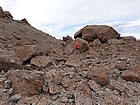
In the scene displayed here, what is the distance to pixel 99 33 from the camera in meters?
8.80

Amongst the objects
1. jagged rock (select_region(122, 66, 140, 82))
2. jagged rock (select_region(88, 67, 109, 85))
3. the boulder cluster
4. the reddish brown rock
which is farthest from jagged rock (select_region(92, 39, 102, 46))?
jagged rock (select_region(88, 67, 109, 85))

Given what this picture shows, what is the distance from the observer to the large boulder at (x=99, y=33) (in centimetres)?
880

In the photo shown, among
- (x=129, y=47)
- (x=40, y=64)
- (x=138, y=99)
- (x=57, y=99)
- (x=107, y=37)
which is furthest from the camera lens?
(x=107, y=37)

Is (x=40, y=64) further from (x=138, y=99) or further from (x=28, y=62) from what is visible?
(x=138, y=99)

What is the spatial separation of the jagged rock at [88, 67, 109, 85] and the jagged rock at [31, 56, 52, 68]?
1.24 m

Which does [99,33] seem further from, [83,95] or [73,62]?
[83,95]

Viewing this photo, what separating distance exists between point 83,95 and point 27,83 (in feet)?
3.94

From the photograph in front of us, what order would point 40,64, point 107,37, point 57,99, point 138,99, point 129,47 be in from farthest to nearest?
point 107,37
point 129,47
point 40,64
point 138,99
point 57,99

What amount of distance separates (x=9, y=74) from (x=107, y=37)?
3.87 m

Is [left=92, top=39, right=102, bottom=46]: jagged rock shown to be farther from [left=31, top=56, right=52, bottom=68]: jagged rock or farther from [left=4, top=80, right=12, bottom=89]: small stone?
[left=4, top=80, right=12, bottom=89]: small stone

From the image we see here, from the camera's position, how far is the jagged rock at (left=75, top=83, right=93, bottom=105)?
5.34 metres

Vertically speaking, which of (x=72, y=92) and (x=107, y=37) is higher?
(x=107, y=37)

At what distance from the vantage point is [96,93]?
226 inches

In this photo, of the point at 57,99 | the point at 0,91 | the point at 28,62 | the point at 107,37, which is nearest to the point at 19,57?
the point at 28,62
